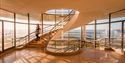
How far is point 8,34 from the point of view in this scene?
260 inches

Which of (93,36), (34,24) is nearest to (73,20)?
(93,36)

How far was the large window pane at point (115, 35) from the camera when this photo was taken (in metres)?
6.33

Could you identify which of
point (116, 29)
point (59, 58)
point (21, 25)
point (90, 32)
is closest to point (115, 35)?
point (116, 29)

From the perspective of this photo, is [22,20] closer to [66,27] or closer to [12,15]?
[12,15]

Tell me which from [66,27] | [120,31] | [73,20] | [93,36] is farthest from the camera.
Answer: [93,36]

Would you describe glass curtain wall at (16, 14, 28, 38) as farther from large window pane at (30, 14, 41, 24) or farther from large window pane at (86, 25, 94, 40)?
large window pane at (86, 25, 94, 40)

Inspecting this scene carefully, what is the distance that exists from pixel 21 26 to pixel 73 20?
174 inches

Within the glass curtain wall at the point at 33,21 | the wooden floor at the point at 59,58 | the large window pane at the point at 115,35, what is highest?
the glass curtain wall at the point at 33,21

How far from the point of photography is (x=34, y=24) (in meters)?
8.95

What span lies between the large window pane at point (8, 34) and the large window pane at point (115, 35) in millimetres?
7467

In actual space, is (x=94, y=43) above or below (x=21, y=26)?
below

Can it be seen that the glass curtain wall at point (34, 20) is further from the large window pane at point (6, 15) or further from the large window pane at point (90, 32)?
the large window pane at point (90, 32)

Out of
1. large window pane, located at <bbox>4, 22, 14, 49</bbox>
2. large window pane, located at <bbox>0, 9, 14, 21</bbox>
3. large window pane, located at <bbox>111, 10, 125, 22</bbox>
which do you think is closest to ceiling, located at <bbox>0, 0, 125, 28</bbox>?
large window pane, located at <bbox>0, 9, 14, 21</bbox>

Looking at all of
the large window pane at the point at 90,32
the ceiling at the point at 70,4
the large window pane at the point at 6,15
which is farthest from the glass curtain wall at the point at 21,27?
the large window pane at the point at 90,32
